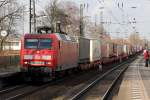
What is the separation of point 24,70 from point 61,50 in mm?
3072

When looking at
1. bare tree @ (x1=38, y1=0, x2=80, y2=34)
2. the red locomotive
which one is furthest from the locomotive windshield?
bare tree @ (x1=38, y1=0, x2=80, y2=34)

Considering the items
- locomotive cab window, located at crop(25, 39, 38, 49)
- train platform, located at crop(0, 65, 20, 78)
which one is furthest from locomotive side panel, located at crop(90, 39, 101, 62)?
locomotive cab window, located at crop(25, 39, 38, 49)

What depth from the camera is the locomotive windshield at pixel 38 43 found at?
87.1 ft

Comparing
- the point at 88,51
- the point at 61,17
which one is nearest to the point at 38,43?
the point at 88,51

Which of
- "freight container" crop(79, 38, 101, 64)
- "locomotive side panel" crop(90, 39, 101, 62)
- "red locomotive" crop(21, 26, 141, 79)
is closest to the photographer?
"red locomotive" crop(21, 26, 141, 79)

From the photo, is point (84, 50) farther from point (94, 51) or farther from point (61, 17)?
point (61, 17)

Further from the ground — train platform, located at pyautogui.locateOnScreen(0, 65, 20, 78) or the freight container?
the freight container

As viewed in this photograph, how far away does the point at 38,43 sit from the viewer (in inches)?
1054

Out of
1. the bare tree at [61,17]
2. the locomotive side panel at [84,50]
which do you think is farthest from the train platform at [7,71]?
the bare tree at [61,17]

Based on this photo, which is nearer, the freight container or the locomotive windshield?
the locomotive windshield

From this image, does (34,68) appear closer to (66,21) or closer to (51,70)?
(51,70)

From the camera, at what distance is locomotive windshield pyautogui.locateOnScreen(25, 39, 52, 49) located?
26.5 meters

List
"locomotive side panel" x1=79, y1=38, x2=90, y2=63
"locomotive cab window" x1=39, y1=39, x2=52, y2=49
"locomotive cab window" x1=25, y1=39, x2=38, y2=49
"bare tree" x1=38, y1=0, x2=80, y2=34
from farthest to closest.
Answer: "bare tree" x1=38, y1=0, x2=80, y2=34, "locomotive side panel" x1=79, y1=38, x2=90, y2=63, "locomotive cab window" x1=25, y1=39, x2=38, y2=49, "locomotive cab window" x1=39, y1=39, x2=52, y2=49

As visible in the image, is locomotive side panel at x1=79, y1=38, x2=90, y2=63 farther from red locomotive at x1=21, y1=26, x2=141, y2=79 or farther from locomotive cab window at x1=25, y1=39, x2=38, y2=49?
locomotive cab window at x1=25, y1=39, x2=38, y2=49
